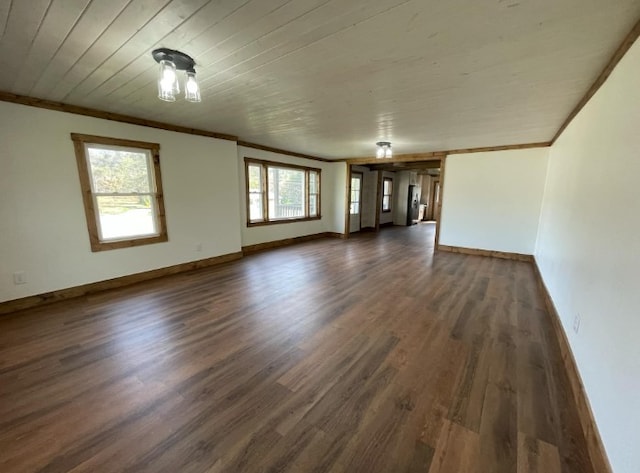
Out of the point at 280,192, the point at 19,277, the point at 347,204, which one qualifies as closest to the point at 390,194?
the point at 347,204

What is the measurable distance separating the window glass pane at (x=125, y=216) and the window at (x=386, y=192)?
813cm

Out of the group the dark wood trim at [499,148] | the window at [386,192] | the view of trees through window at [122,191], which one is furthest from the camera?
the window at [386,192]

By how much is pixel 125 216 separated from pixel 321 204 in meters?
4.92

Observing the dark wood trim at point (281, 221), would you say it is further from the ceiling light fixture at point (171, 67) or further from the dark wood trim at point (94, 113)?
the ceiling light fixture at point (171, 67)

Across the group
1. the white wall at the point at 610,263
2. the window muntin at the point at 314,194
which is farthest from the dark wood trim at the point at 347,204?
the white wall at the point at 610,263

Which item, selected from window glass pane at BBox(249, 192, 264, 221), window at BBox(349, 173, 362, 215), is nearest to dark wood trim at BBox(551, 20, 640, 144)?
window glass pane at BBox(249, 192, 264, 221)

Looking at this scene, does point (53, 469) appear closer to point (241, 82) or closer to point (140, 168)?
point (241, 82)

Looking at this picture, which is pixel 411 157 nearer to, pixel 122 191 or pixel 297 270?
pixel 297 270

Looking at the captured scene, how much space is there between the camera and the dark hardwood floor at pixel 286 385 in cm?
138

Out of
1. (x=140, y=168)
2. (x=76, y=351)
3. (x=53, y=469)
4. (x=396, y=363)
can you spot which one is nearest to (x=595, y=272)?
(x=396, y=363)

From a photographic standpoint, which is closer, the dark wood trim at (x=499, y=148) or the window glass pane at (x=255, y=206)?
the dark wood trim at (x=499, y=148)

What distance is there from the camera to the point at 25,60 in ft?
6.84

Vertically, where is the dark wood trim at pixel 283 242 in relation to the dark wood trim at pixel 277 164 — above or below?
below

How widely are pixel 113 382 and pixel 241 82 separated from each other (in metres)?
2.63
